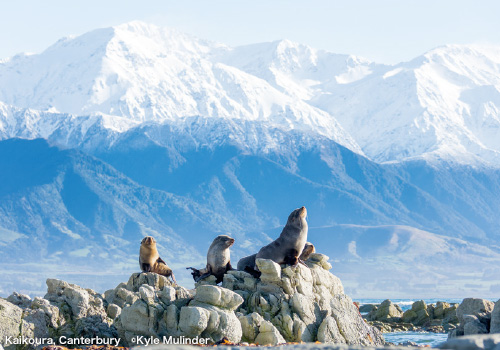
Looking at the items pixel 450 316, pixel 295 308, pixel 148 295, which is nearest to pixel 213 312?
pixel 148 295

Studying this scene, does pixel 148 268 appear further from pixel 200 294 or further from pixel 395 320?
pixel 395 320

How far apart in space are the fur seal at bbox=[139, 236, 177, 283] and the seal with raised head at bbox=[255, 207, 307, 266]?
179 inches

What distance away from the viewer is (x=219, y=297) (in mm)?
27672

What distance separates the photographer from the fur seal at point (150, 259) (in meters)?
33.7

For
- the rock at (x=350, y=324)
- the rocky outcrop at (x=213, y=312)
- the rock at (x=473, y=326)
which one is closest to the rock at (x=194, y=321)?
the rocky outcrop at (x=213, y=312)

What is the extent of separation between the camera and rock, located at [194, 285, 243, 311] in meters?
27.6

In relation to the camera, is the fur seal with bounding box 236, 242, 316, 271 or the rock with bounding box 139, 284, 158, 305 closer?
the rock with bounding box 139, 284, 158, 305

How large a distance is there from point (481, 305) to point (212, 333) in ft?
36.7

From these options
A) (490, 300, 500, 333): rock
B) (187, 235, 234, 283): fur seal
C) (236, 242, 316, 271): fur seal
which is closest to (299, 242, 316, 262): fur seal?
(236, 242, 316, 271): fur seal

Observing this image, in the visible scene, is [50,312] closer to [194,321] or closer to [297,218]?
[194,321]

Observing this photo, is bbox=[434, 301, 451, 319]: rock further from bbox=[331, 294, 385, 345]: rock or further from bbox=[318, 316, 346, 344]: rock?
bbox=[318, 316, 346, 344]: rock

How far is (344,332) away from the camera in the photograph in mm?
29344

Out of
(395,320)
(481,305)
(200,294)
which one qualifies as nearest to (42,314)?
(200,294)

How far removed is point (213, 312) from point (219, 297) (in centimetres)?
95
